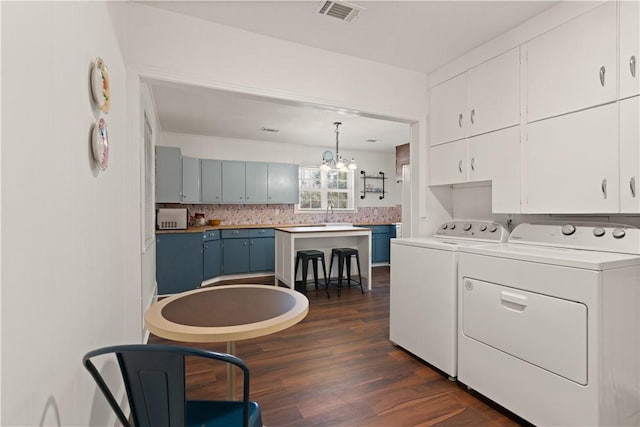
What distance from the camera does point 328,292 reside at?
15.1 ft

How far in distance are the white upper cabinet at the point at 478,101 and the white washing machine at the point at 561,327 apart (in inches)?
37.4

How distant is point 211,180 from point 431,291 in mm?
4370

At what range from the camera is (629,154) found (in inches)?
69.0

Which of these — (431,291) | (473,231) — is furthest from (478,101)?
(431,291)

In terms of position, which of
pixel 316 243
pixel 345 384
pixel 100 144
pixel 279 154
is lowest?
pixel 345 384

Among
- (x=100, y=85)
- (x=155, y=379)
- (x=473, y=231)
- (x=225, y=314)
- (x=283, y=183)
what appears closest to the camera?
(x=155, y=379)

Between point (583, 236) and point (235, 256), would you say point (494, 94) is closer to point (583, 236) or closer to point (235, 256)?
point (583, 236)

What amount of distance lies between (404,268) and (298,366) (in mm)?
1176

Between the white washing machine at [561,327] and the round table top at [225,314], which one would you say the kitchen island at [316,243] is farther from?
the white washing machine at [561,327]

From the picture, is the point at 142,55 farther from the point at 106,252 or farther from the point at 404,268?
the point at 404,268

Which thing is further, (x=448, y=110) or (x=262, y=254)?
(x=262, y=254)

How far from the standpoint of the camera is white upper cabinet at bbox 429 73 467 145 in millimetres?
2760

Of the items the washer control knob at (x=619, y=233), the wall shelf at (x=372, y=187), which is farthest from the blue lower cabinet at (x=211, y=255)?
the washer control knob at (x=619, y=233)

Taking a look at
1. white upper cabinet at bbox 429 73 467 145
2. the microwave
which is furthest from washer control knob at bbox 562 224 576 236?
the microwave
